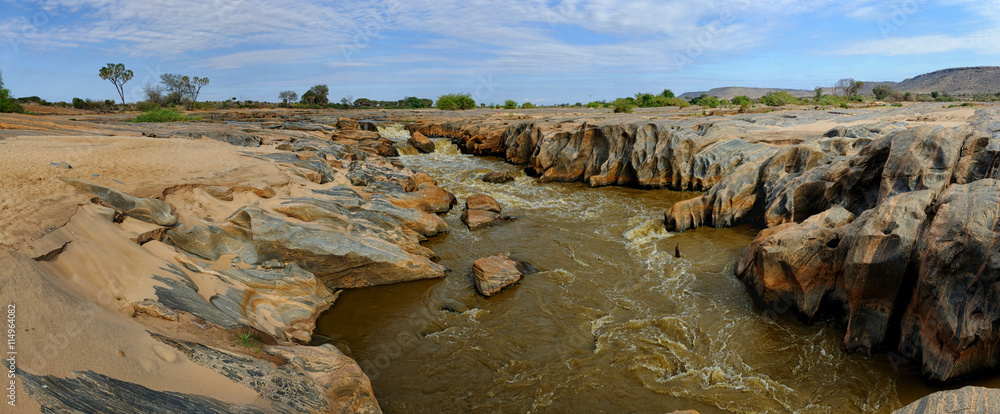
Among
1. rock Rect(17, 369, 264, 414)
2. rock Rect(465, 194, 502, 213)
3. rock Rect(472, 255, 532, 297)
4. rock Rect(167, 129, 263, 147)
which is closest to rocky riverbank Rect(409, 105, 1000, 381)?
rock Rect(472, 255, 532, 297)

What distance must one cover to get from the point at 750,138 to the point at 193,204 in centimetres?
1856

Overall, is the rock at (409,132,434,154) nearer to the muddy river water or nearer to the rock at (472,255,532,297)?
the muddy river water

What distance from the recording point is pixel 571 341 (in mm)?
7793

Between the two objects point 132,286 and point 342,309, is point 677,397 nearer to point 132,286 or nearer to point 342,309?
point 342,309

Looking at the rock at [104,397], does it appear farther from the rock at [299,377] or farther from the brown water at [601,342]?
the brown water at [601,342]

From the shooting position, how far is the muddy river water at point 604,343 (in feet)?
20.6

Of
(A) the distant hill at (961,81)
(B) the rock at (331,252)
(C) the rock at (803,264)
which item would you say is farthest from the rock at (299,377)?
(A) the distant hill at (961,81)

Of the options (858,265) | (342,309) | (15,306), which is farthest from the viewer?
(342,309)

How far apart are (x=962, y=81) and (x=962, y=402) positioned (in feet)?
373

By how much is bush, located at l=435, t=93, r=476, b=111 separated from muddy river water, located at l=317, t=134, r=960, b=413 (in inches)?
2082

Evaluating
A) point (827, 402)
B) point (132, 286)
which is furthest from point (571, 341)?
point (132, 286)

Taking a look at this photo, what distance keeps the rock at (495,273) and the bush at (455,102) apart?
54.1m

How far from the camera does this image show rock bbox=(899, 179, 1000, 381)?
5.50m

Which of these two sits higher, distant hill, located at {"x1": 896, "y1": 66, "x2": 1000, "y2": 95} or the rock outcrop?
distant hill, located at {"x1": 896, "y1": 66, "x2": 1000, "y2": 95}
